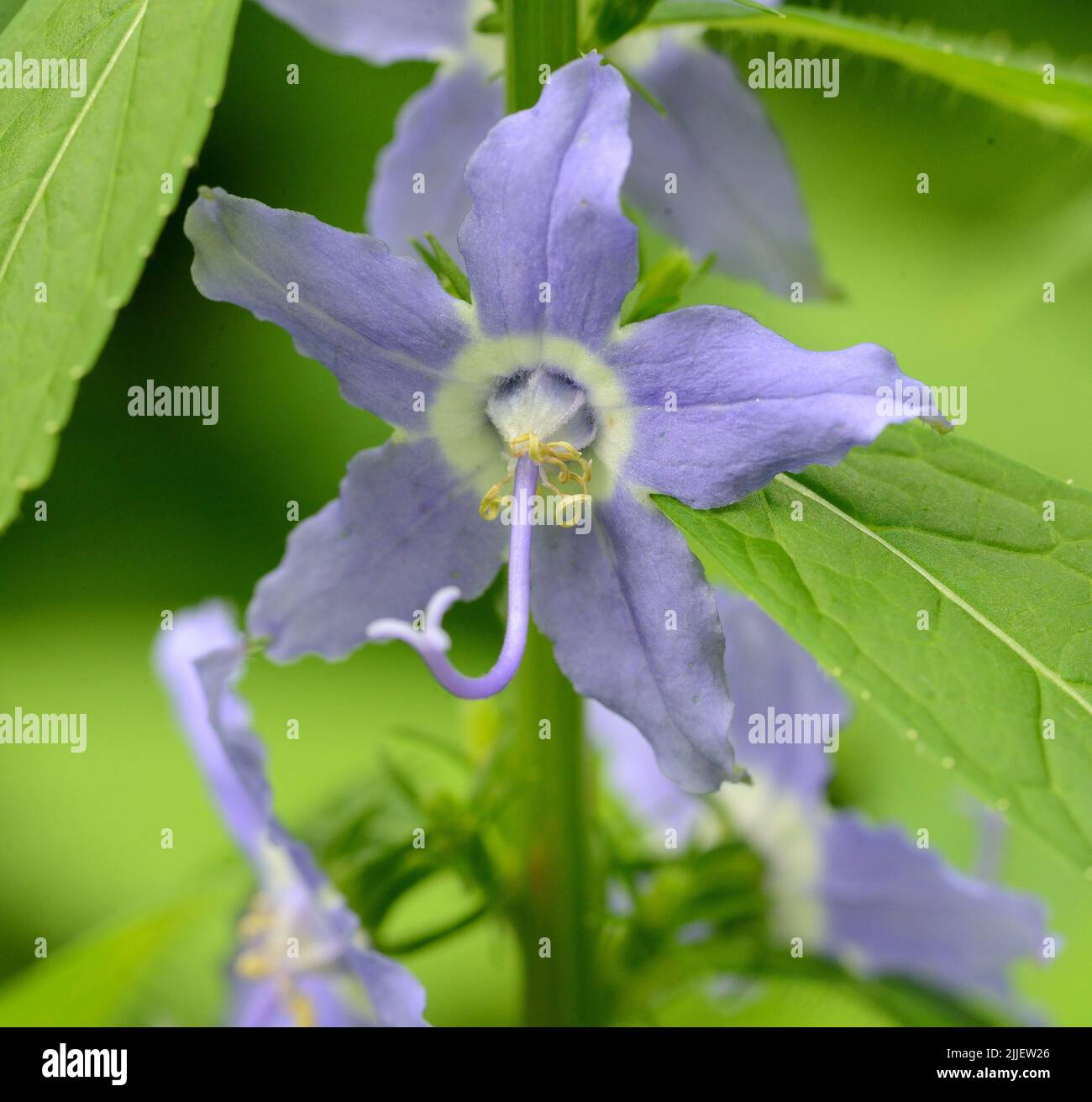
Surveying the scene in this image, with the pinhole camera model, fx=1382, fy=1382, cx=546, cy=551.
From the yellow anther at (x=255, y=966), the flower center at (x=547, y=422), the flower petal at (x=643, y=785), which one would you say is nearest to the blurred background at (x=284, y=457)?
the flower petal at (x=643, y=785)

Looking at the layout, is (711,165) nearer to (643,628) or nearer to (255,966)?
(643,628)

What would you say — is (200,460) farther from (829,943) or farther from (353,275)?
(353,275)

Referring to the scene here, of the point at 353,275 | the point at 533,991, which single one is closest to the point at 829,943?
the point at 533,991

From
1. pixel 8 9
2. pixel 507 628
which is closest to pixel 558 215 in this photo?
pixel 507 628

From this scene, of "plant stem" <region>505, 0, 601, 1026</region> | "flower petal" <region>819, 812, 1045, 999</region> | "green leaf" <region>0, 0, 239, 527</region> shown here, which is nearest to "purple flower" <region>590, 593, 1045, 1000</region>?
"flower petal" <region>819, 812, 1045, 999</region>

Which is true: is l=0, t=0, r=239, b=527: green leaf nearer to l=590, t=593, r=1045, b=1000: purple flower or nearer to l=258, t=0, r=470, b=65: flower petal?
l=258, t=0, r=470, b=65: flower petal
